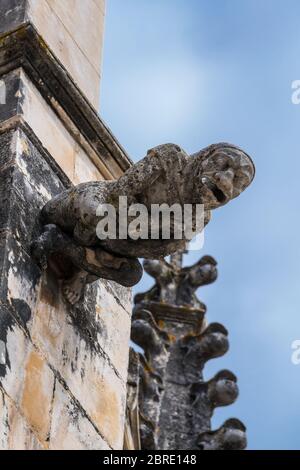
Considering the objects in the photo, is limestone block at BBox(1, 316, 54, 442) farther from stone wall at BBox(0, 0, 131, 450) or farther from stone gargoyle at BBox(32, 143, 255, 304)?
stone gargoyle at BBox(32, 143, 255, 304)

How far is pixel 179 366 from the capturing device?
16.5 m

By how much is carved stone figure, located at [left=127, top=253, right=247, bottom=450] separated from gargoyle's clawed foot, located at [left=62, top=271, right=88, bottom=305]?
24.9 feet

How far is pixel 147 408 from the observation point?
51.0 ft

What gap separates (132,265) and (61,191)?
2.07 ft

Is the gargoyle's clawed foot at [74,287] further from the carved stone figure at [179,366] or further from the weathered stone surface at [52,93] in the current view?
the carved stone figure at [179,366]

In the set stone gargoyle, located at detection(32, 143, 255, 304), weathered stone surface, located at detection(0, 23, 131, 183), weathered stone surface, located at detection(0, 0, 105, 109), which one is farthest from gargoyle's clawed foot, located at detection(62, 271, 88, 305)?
weathered stone surface, located at detection(0, 0, 105, 109)

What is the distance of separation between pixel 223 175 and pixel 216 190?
74mm

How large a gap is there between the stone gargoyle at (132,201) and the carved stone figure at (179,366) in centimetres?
775

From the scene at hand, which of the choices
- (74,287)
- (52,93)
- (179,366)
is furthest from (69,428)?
(179,366)

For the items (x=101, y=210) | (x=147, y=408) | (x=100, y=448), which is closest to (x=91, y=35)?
(x=101, y=210)

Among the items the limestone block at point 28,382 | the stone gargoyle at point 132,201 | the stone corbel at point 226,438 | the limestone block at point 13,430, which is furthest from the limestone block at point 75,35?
the stone corbel at point 226,438

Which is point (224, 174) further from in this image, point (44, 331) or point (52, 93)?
point (52, 93)
